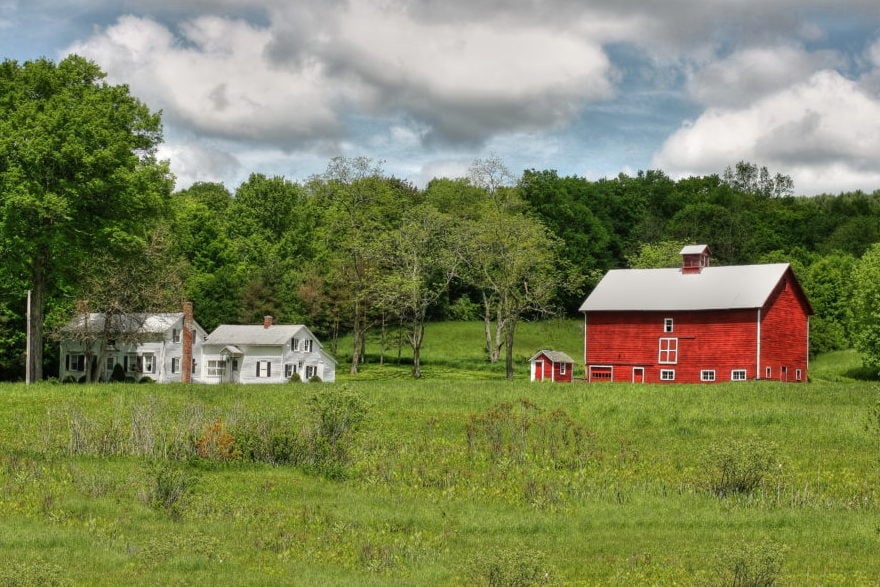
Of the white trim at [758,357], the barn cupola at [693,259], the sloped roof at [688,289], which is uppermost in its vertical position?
the barn cupola at [693,259]

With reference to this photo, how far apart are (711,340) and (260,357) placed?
3654 centimetres

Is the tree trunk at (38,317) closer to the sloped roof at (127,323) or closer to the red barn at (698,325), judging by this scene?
the sloped roof at (127,323)

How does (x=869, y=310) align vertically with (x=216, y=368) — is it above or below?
above

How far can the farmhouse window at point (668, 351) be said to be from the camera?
59062 millimetres

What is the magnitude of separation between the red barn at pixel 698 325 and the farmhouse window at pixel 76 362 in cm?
3926

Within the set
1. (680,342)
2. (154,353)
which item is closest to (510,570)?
(680,342)

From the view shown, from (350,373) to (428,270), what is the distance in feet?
35.8

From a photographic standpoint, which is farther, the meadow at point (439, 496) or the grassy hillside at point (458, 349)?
the grassy hillside at point (458, 349)


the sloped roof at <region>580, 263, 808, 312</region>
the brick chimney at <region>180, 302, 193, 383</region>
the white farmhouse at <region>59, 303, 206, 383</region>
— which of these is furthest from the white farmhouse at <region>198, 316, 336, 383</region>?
the sloped roof at <region>580, 263, 808, 312</region>

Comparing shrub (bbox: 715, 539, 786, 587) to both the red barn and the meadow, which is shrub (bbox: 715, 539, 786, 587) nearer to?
the meadow

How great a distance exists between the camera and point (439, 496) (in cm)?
2008

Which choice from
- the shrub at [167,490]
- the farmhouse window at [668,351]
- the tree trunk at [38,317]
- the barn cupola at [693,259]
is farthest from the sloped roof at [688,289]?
the shrub at [167,490]

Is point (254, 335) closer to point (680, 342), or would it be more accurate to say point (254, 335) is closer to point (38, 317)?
point (38, 317)

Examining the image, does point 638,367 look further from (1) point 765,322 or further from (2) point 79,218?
(2) point 79,218
